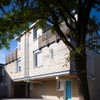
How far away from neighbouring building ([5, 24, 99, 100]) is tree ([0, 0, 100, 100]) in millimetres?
4396

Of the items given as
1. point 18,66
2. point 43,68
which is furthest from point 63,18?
point 18,66

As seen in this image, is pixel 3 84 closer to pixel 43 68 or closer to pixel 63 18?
pixel 43 68

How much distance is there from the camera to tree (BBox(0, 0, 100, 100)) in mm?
8781

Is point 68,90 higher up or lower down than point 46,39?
lower down

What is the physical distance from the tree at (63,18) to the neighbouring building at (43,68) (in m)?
4.40

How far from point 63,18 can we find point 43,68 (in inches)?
442

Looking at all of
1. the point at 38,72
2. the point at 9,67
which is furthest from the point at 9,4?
the point at 9,67

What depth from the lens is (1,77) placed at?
111ft

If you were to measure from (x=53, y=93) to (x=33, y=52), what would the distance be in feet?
15.8

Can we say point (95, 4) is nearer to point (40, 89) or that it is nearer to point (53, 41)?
point (53, 41)

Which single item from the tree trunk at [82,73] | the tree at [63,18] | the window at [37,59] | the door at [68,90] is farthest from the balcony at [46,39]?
the tree trunk at [82,73]

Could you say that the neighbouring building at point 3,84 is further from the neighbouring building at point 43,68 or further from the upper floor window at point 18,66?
the upper floor window at point 18,66

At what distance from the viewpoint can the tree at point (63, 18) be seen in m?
8.78

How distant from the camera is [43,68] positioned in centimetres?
2023
